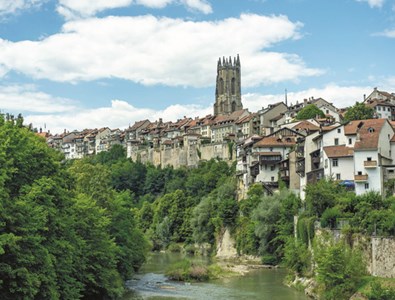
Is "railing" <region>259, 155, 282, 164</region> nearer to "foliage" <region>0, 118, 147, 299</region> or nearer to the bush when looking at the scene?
the bush

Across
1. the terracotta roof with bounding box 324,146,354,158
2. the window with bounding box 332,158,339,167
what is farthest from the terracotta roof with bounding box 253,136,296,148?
the window with bounding box 332,158,339,167

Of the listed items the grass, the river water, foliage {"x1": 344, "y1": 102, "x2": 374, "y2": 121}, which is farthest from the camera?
foliage {"x1": 344, "y1": 102, "x2": 374, "y2": 121}

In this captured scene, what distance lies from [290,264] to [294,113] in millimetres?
59729

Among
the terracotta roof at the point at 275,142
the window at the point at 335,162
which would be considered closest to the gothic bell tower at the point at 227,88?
the terracotta roof at the point at 275,142

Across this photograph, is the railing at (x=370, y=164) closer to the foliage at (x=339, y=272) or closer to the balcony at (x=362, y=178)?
the balcony at (x=362, y=178)

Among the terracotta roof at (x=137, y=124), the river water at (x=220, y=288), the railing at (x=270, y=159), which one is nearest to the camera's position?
the river water at (x=220, y=288)

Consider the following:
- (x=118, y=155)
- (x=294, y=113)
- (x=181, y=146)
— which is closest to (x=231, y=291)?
(x=294, y=113)

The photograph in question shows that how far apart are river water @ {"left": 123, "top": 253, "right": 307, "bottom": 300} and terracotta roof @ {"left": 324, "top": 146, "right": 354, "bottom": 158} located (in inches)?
443

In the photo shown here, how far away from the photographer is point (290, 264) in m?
42.8

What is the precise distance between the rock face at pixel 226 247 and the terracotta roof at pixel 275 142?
11.2 metres

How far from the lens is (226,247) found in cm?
6562

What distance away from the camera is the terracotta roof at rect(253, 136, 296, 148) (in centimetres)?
6856

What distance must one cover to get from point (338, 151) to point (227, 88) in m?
A: 96.0

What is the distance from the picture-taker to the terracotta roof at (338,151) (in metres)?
49.2
